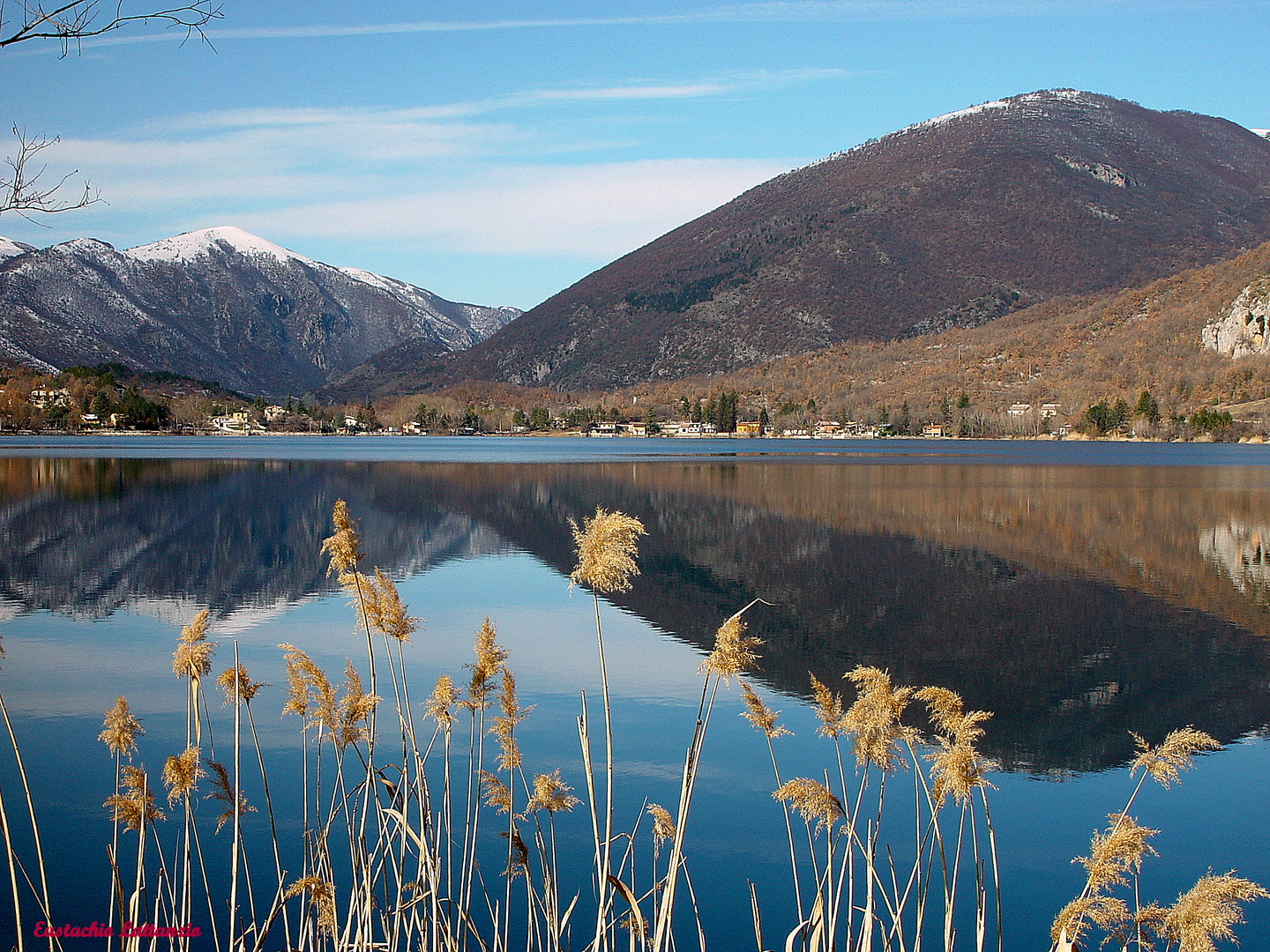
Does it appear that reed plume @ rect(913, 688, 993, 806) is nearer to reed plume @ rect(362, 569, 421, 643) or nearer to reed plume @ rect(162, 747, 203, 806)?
reed plume @ rect(362, 569, 421, 643)

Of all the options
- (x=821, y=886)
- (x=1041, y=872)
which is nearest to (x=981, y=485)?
(x=1041, y=872)

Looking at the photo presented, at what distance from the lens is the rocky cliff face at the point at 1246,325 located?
15350 centimetres

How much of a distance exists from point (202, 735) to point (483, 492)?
103 feet

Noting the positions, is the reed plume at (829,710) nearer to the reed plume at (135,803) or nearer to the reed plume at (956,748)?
the reed plume at (956,748)

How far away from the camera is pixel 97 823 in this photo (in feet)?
25.7

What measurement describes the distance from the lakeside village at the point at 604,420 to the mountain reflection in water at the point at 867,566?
9920cm

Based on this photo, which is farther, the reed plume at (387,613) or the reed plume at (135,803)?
the reed plume at (387,613)

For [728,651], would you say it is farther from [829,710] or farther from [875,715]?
[829,710]

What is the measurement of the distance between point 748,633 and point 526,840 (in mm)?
8369

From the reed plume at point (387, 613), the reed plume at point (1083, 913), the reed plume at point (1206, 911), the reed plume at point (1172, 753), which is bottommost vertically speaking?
the reed plume at point (1083, 913)

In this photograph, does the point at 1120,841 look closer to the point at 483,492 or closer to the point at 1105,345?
the point at 483,492

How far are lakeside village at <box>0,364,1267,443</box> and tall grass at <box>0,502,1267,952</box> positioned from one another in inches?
5188

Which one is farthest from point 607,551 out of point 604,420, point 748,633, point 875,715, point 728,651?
point 604,420

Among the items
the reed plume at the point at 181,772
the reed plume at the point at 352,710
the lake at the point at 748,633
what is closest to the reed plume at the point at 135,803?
the reed plume at the point at 181,772
